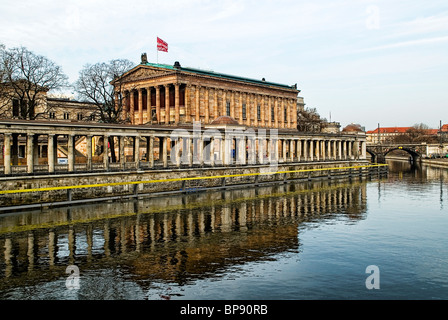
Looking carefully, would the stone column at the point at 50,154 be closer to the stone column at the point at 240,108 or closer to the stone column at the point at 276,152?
the stone column at the point at 276,152

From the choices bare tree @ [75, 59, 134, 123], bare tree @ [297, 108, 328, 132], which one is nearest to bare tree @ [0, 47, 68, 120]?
bare tree @ [75, 59, 134, 123]

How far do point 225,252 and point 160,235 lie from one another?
5534 mm

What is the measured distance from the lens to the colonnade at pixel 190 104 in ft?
283

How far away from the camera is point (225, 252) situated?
69.9 ft

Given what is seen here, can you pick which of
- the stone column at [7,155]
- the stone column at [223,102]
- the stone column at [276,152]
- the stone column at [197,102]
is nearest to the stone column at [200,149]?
the stone column at [276,152]

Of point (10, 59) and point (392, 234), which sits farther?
point (10, 59)

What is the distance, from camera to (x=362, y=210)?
1396 inches

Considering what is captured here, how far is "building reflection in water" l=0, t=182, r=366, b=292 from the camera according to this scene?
18.8 m

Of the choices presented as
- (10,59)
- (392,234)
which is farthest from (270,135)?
(392,234)

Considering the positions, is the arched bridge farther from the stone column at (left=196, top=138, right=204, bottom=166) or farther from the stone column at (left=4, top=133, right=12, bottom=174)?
the stone column at (left=4, top=133, right=12, bottom=174)

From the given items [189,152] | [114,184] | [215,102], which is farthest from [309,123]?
[114,184]
